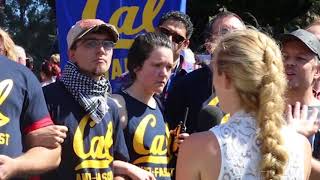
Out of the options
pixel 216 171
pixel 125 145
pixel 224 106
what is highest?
pixel 224 106

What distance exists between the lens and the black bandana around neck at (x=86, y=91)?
3635 mm

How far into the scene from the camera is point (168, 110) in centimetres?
454

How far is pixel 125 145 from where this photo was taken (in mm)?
3834

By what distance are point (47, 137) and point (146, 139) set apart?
3.43 feet

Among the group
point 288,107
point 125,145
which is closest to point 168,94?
point 125,145

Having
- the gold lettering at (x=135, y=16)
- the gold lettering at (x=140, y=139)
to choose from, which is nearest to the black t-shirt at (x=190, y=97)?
the gold lettering at (x=140, y=139)

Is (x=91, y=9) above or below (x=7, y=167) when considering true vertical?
above

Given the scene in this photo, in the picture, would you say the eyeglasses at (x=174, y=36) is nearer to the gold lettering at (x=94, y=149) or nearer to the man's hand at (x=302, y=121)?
the gold lettering at (x=94, y=149)

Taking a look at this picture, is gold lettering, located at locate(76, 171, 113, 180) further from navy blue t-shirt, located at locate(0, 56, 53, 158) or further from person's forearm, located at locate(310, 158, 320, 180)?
person's forearm, located at locate(310, 158, 320, 180)

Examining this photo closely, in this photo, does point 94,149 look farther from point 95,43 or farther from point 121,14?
point 121,14

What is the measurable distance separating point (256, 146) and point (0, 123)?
1130 millimetres

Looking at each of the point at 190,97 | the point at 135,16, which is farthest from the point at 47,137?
the point at 135,16

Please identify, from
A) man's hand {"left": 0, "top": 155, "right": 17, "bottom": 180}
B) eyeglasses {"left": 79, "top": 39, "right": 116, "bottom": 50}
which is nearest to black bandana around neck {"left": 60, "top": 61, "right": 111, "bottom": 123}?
eyeglasses {"left": 79, "top": 39, "right": 116, "bottom": 50}

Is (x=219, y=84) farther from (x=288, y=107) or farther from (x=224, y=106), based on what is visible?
(x=288, y=107)
